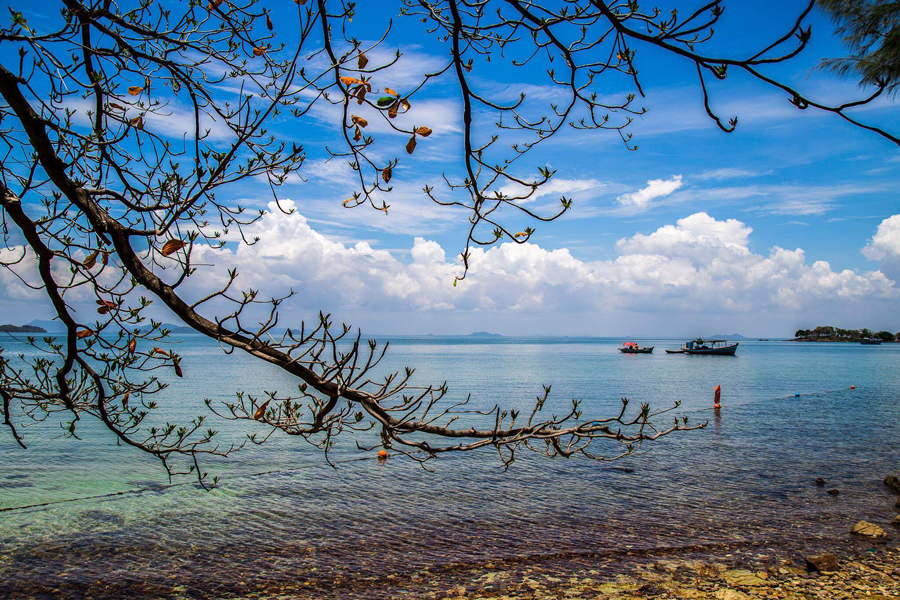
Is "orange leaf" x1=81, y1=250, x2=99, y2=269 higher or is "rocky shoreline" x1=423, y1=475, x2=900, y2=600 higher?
"orange leaf" x1=81, y1=250, x2=99, y2=269

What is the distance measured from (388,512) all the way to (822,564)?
758 centimetres

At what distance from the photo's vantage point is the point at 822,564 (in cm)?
803

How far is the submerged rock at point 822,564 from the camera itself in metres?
7.98

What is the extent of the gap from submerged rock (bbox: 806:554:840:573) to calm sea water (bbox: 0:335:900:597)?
1.06 m

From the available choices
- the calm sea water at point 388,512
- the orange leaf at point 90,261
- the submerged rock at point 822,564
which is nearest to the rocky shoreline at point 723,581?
the submerged rock at point 822,564

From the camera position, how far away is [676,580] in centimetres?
791

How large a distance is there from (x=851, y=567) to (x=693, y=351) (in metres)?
92.3

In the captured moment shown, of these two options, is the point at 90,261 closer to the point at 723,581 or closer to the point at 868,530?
the point at 723,581

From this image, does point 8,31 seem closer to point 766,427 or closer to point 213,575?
point 213,575

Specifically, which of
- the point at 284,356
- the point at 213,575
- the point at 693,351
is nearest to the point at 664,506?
the point at 213,575

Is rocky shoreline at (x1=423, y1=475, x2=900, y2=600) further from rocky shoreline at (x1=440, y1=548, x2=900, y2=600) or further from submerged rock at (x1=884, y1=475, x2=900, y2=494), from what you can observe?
submerged rock at (x1=884, y1=475, x2=900, y2=494)

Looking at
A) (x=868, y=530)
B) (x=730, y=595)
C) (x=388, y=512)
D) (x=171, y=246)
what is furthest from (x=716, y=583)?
(x=171, y=246)

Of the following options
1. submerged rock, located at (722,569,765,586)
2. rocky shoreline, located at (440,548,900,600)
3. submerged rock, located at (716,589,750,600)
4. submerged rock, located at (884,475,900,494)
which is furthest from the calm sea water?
submerged rock, located at (716,589,750,600)

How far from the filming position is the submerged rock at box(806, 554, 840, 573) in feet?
26.2
